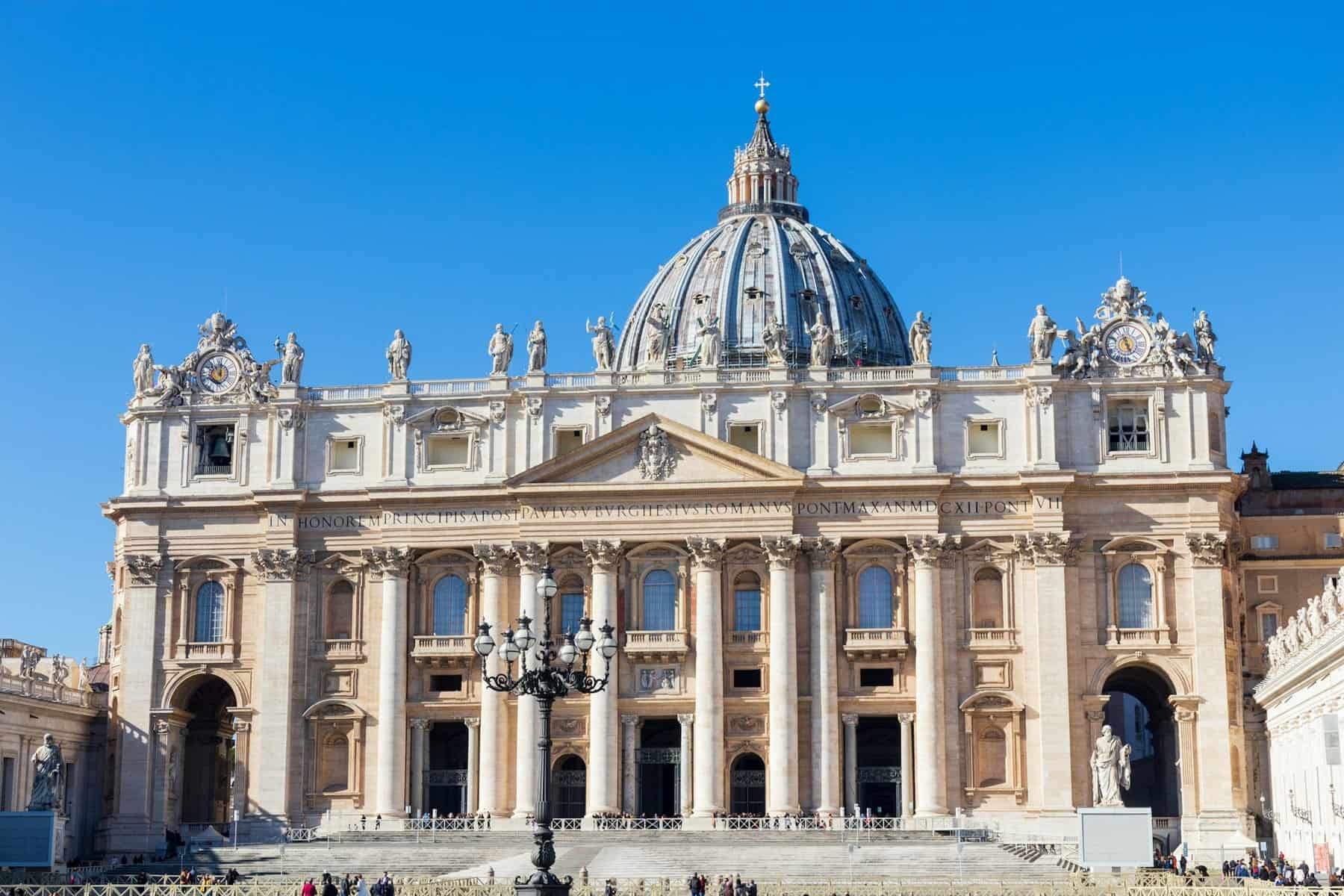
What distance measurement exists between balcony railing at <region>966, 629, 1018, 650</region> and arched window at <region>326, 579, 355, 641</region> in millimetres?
24426

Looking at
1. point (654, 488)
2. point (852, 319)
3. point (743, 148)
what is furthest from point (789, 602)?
point (743, 148)

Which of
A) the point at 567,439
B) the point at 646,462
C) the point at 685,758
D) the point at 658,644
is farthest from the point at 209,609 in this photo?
the point at 685,758

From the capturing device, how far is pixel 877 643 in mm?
80500

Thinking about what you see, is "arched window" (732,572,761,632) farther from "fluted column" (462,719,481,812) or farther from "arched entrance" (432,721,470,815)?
"arched entrance" (432,721,470,815)

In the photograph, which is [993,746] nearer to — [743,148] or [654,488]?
[654,488]

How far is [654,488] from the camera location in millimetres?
81500

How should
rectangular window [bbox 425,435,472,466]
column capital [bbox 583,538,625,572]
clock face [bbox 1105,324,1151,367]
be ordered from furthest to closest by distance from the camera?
rectangular window [bbox 425,435,472,466], clock face [bbox 1105,324,1151,367], column capital [bbox 583,538,625,572]

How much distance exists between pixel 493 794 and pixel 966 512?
2112 cm

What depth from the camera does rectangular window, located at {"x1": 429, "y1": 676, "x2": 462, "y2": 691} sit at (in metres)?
83.4

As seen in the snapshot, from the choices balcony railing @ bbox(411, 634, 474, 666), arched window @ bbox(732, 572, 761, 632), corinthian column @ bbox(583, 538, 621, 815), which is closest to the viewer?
corinthian column @ bbox(583, 538, 621, 815)

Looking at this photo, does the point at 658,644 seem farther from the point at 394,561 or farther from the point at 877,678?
the point at 394,561

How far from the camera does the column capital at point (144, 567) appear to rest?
84938 mm

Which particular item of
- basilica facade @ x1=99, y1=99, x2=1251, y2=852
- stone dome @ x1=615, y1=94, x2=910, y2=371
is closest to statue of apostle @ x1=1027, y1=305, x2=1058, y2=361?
basilica facade @ x1=99, y1=99, x2=1251, y2=852

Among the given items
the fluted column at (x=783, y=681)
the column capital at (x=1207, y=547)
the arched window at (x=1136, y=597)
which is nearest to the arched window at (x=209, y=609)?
the fluted column at (x=783, y=681)
